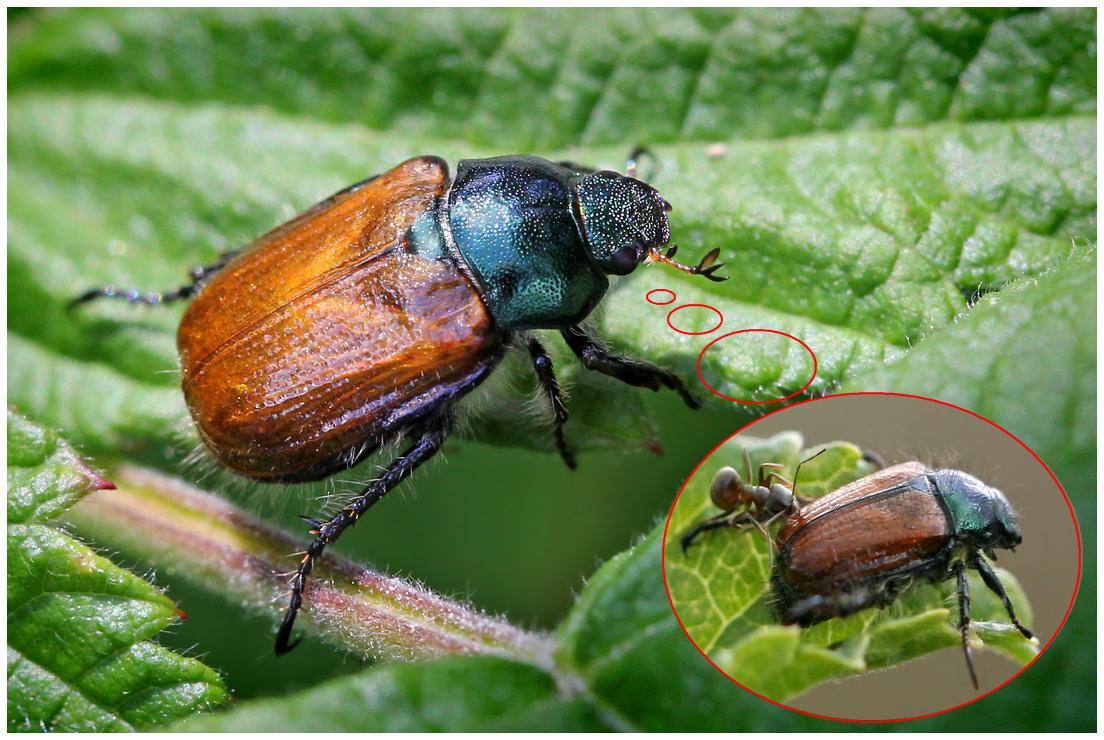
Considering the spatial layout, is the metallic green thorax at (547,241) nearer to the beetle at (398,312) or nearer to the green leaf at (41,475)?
the beetle at (398,312)

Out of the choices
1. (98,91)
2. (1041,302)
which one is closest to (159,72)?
(98,91)

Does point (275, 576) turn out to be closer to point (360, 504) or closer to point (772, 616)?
point (360, 504)

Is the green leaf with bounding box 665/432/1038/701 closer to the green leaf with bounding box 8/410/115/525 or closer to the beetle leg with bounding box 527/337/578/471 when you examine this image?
the beetle leg with bounding box 527/337/578/471

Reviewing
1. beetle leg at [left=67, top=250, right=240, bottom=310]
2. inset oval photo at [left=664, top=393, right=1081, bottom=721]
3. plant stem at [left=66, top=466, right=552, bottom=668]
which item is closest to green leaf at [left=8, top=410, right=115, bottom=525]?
plant stem at [left=66, top=466, right=552, bottom=668]

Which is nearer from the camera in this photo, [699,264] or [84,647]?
[84,647]

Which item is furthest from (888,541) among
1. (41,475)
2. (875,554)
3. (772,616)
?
(41,475)

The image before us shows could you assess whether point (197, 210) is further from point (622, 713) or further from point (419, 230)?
point (622, 713)

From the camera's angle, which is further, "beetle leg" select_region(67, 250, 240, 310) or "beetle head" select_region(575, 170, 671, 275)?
"beetle leg" select_region(67, 250, 240, 310)
